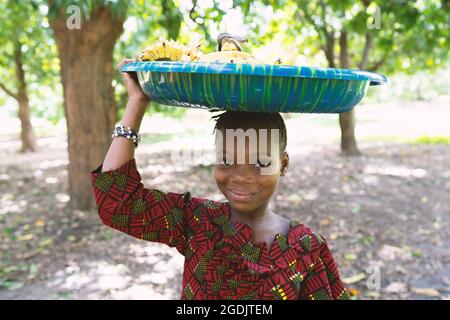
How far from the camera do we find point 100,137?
5.27 metres

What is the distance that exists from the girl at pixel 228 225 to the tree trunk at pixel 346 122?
744cm

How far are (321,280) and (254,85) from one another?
0.81 metres

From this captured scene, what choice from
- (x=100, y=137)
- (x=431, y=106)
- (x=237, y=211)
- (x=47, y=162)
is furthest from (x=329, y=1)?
(x=431, y=106)

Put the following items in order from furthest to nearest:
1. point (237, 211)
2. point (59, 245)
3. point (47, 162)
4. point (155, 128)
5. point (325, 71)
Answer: point (155, 128)
point (47, 162)
point (59, 245)
point (237, 211)
point (325, 71)

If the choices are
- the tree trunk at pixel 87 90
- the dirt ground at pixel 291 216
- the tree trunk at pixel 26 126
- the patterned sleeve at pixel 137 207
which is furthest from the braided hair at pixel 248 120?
the tree trunk at pixel 26 126

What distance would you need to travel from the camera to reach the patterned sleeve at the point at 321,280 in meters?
1.52

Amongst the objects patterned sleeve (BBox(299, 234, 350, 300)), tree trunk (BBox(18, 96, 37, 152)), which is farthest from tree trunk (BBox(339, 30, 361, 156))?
tree trunk (BBox(18, 96, 37, 152))

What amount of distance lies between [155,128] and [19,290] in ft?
49.5

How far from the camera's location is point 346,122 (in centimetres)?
909

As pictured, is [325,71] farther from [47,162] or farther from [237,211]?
[47,162]

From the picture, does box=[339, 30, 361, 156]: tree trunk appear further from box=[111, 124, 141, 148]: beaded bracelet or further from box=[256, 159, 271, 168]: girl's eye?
box=[111, 124, 141, 148]: beaded bracelet

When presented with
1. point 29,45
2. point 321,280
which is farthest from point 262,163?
point 29,45

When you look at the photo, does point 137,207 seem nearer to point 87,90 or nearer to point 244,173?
point 244,173

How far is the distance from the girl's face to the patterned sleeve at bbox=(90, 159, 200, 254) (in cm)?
20
